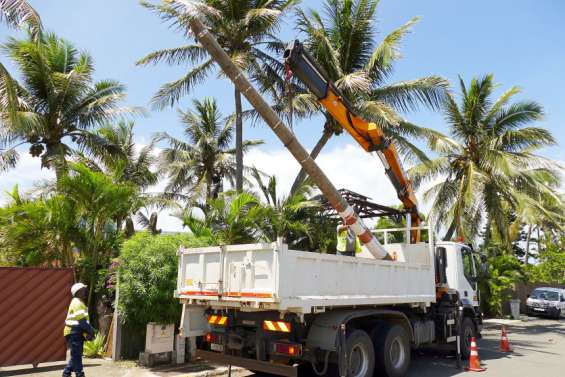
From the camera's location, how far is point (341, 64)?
57.9 feet

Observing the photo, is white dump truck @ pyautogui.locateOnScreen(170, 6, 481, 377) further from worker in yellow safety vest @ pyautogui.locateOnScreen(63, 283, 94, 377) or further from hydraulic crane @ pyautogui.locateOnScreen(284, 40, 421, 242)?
worker in yellow safety vest @ pyautogui.locateOnScreen(63, 283, 94, 377)

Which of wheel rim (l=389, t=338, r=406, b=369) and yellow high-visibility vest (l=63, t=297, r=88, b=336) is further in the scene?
wheel rim (l=389, t=338, r=406, b=369)

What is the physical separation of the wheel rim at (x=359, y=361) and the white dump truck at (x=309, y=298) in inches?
0.6

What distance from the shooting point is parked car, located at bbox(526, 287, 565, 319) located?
943 inches

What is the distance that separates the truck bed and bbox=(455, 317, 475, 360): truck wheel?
2.45 m

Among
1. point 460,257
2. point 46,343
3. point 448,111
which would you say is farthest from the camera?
point 448,111

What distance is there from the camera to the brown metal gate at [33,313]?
8.63 metres

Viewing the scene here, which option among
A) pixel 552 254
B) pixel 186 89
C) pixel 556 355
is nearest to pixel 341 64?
pixel 186 89

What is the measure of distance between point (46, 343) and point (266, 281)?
5.16m

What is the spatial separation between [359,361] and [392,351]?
1.03m

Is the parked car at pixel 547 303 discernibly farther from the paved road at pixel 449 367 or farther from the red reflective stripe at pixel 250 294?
the red reflective stripe at pixel 250 294

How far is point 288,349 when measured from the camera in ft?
22.1

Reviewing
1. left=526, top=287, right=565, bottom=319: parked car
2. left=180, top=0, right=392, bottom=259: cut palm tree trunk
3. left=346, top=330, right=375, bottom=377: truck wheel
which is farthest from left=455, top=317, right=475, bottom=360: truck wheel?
left=526, top=287, right=565, bottom=319: parked car

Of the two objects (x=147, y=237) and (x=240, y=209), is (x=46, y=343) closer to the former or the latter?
(x=147, y=237)
